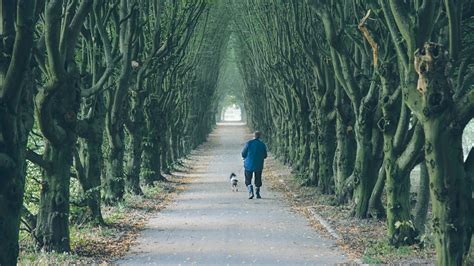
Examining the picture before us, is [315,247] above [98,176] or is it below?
below

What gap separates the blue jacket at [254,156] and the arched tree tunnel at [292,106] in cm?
205

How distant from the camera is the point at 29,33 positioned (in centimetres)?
794

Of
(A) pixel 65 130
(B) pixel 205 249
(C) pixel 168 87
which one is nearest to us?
(A) pixel 65 130

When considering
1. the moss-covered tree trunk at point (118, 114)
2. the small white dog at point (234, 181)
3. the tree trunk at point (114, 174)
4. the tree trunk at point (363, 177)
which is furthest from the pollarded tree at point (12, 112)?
the small white dog at point (234, 181)

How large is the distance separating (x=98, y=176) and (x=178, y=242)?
9.47 ft

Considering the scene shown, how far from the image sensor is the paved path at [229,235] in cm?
1288

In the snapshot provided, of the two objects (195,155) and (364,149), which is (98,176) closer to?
(364,149)

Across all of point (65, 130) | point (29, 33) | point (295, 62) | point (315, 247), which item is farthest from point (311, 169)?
point (29, 33)

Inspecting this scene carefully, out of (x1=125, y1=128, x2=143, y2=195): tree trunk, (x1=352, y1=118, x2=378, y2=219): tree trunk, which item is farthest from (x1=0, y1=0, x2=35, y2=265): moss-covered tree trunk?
(x1=125, y1=128, x2=143, y2=195): tree trunk

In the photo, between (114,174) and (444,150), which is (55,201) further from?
(114,174)

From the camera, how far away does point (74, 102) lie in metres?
12.7

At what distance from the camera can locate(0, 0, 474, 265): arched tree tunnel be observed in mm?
9281

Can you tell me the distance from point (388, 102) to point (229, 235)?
3.88m

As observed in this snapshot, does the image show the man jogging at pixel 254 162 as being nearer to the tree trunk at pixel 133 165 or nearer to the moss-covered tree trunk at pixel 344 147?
the tree trunk at pixel 133 165
